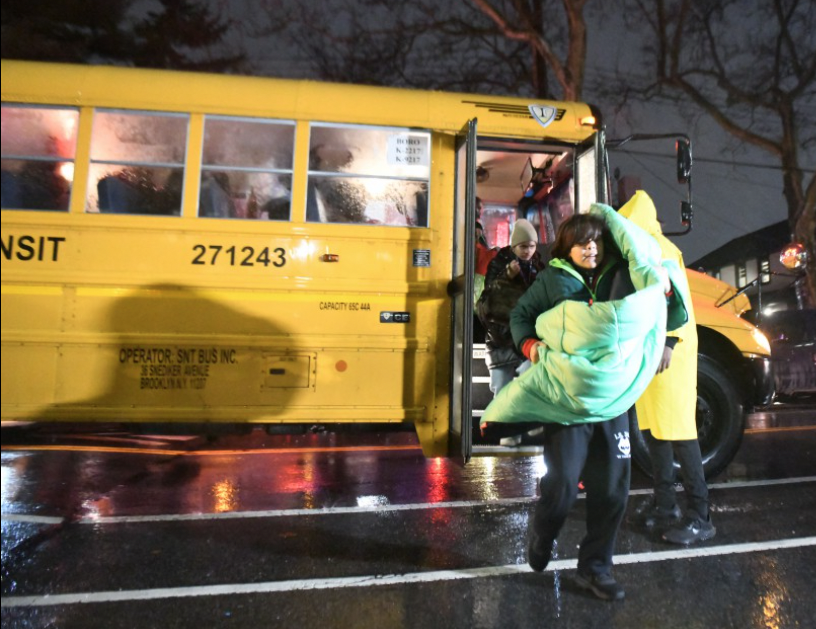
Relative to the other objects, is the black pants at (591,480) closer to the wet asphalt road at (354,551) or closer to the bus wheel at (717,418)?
the wet asphalt road at (354,551)

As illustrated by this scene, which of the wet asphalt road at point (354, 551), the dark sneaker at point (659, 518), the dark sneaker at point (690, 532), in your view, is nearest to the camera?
the wet asphalt road at point (354, 551)

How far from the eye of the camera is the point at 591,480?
2.57m

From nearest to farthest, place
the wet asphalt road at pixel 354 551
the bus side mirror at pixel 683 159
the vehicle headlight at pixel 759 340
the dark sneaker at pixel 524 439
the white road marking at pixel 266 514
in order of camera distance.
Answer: the wet asphalt road at pixel 354 551 → the white road marking at pixel 266 514 → the dark sneaker at pixel 524 439 → the bus side mirror at pixel 683 159 → the vehicle headlight at pixel 759 340

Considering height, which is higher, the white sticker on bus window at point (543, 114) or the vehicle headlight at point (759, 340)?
the white sticker on bus window at point (543, 114)

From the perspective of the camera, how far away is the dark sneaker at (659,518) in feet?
11.2

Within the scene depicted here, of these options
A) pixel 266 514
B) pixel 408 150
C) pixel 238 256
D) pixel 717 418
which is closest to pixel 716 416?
pixel 717 418

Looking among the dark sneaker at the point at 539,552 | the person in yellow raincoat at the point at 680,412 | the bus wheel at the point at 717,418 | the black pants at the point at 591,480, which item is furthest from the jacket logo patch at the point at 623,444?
the bus wheel at the point at 717,418

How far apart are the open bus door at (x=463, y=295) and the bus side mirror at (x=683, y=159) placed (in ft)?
5.19

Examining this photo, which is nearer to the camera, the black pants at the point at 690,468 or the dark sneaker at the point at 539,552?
the dark sneaker at the point at 539,552

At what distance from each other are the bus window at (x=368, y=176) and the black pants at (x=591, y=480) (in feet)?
6.33

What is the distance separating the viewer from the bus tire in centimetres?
418

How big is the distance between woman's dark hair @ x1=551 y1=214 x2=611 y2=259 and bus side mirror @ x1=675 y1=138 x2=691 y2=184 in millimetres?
1890

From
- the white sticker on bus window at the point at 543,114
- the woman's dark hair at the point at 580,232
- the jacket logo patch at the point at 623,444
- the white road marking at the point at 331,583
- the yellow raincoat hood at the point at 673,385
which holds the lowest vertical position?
the white road marking at the point at 331,583

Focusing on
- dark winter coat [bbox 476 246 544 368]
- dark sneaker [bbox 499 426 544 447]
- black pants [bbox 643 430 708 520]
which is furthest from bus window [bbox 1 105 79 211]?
black pants [bbox 643 430 708 520]
